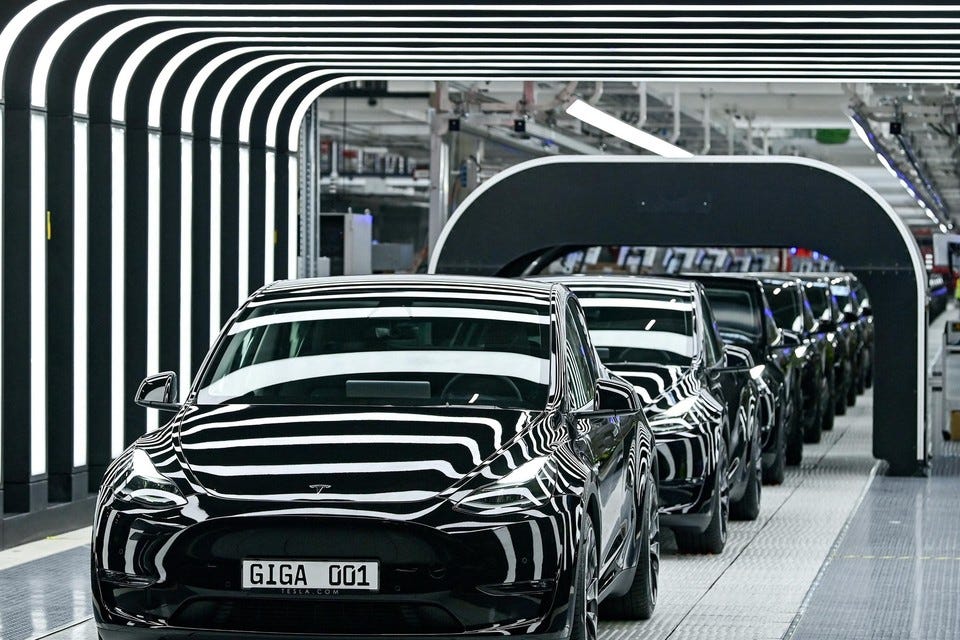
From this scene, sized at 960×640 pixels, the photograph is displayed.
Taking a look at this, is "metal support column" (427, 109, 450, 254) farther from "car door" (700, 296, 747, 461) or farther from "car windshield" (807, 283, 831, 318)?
"car door" (700, 296, 747, 461)

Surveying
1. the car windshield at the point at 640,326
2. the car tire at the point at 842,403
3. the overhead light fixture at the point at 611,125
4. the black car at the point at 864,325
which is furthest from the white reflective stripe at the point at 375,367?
the black car at the point at 864,325

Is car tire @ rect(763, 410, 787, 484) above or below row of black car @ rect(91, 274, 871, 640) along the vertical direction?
below

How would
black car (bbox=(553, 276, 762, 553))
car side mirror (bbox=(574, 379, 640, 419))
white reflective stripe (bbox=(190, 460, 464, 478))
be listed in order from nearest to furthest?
white reflective stripe (bbox=(190, 460, 464, 478)) → car side mirror (bbox=(574, 379, 640, 419)) → black car (bbox=(553, 276, 762, 553))

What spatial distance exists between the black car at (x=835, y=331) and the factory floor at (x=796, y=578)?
20.0 ft

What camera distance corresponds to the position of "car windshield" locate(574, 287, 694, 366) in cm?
1073

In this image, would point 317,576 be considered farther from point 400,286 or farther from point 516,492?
point 400,286

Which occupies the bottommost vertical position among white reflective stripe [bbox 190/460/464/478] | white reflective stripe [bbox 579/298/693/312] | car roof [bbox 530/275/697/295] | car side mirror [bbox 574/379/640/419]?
white reflective stripe [bbox 190/460/464/478]

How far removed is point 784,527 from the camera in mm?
11336

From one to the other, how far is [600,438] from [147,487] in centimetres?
185

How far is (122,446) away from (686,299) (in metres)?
3.86

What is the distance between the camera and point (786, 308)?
17.1 metres

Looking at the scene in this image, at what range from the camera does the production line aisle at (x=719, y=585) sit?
7629mm

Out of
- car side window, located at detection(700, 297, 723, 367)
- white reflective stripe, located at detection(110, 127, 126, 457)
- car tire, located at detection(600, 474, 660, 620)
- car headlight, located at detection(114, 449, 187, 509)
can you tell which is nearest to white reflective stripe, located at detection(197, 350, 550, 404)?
car headlight, located at detection(114, 449, 187, 509)

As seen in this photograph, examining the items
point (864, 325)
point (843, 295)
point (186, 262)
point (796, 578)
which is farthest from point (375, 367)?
point (864, 325)
